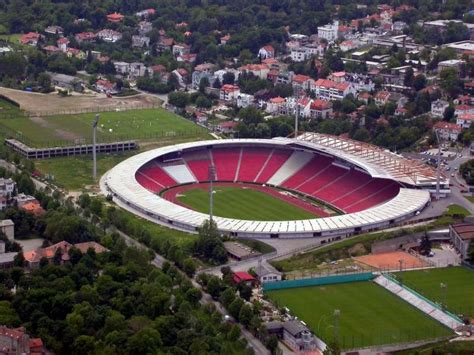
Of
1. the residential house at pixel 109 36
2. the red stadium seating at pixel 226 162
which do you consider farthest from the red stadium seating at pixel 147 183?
the residential house at pixel 109 36

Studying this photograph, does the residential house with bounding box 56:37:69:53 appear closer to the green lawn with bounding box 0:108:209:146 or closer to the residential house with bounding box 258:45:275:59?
the residential house with bounding box 258:45:275:59

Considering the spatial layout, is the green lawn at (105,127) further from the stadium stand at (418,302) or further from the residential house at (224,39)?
the stadium stand at (418,302)

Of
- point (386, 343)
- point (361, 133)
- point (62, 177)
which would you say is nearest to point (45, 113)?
point (62, 177)

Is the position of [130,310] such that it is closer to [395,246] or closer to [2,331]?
[2,331]

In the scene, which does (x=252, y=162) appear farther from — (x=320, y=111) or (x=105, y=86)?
(x=105, y=86)

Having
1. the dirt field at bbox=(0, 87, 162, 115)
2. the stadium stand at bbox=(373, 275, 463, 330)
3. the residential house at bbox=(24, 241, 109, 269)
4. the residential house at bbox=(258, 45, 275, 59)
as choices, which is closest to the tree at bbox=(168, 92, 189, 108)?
the dirt field at bbox=(0, 87, 162, 115)

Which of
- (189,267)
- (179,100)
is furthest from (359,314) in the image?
(179,100)
